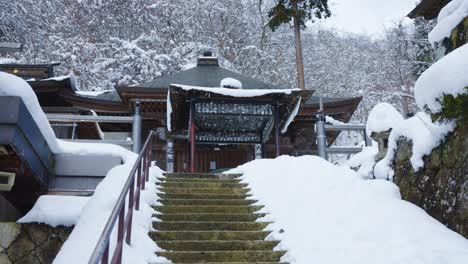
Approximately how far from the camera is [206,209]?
23.4ft

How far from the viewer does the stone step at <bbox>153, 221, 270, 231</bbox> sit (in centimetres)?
629

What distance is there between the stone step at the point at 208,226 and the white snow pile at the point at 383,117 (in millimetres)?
3109

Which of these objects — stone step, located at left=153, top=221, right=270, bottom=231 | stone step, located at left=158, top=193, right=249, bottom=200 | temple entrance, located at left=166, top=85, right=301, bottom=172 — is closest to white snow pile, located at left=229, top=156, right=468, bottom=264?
stone step, located at left=153, top=221, right=270, bottom=231

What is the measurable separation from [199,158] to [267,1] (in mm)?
21917

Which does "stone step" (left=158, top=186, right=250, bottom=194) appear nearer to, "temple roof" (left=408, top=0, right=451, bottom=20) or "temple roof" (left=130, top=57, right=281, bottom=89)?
"temple roof" (left=408, top=0, right=451, bottom=20)

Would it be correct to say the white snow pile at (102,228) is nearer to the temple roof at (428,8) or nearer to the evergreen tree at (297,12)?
the temple roof at (428,8)

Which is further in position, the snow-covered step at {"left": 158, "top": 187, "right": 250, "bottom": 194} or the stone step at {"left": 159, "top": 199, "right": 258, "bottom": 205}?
the snow-covered step at {"left": 158, "top": 187, "right": 250, "bottom": 194}

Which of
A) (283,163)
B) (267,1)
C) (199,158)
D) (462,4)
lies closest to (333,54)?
(267,1)

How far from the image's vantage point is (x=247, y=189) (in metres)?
8.44

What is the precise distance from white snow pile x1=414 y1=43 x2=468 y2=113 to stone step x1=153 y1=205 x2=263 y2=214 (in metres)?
3.37

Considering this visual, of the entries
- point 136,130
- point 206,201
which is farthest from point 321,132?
point 206,201

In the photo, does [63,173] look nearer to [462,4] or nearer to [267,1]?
[462,4]

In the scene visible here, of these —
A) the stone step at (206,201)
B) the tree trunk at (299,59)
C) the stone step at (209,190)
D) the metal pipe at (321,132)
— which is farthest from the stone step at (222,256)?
the tree trunk at (299,59)

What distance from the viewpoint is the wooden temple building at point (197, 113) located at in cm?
1198
